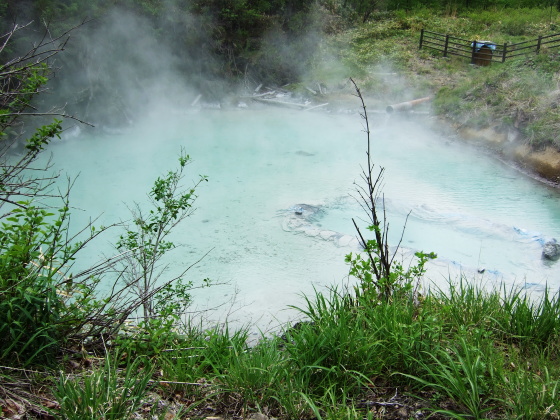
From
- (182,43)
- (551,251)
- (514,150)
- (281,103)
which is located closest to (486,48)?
(514,150)

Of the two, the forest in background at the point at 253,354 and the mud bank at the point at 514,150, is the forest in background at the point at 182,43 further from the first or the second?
the forest in background at the point at 253,354

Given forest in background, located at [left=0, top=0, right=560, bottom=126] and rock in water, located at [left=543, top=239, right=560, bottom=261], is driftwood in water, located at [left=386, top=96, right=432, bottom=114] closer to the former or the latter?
forest in background, located at [left=0, top=0, right=560, bottom=126]

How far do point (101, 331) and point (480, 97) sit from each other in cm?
1291

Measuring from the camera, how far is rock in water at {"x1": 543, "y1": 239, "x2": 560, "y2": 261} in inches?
270

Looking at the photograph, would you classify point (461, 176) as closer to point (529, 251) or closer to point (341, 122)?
point (529, 251)

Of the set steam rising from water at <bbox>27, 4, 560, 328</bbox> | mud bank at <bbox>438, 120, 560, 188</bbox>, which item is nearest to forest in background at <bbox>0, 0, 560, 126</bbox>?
steam rising from water at <bbox>27, 4, 560, 328</bbox>

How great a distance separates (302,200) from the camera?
902cm

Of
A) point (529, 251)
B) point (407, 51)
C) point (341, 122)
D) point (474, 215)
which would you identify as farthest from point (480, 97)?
point (529, 251)

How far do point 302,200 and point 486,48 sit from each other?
397 inches

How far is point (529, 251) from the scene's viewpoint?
712cm

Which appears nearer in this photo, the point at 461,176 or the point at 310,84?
the point at 461,176

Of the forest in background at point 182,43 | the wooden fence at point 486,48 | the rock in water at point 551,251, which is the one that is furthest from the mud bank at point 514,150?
the forest in background at point 182,43

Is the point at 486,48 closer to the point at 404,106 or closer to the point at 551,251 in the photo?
the point at 404,106

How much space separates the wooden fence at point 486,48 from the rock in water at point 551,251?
30.5 feet
